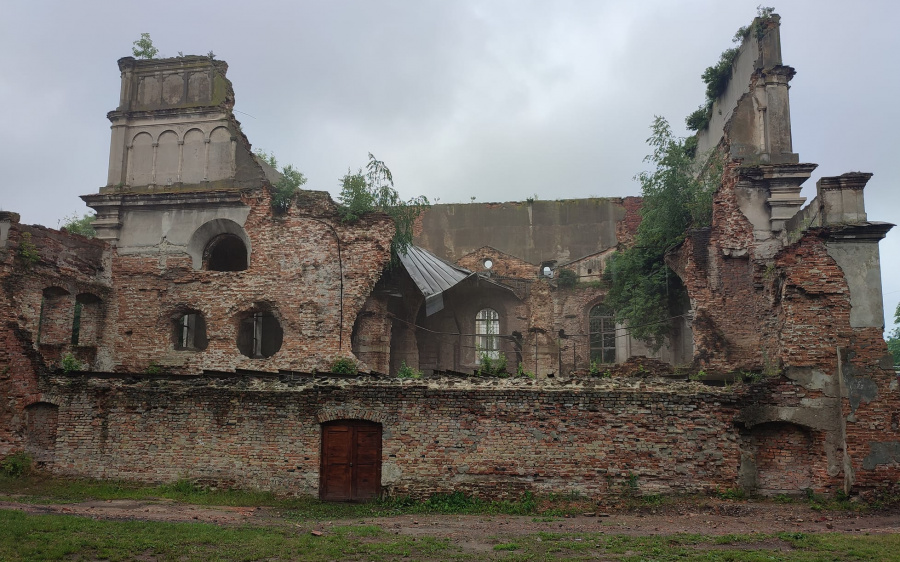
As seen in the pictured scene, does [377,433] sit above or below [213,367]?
below

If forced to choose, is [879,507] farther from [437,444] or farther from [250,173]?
[250,173]

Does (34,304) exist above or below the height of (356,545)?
above

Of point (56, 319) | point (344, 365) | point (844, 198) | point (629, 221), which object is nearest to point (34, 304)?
point (56, 319)

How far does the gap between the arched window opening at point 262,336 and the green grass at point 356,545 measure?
36.3ft

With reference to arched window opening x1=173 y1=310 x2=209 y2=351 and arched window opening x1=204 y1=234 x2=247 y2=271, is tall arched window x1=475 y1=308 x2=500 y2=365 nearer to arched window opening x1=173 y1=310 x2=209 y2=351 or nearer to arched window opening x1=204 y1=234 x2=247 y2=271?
arched window opening x1=204 y1=234 x2=247 y2=271

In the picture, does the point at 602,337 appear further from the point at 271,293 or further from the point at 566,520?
the point at 566,520

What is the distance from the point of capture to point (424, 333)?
2458 cm

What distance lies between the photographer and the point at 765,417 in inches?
546

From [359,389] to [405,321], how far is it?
23.6ft

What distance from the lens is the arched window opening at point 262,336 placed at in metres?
22.3

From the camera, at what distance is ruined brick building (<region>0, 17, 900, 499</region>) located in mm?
13742

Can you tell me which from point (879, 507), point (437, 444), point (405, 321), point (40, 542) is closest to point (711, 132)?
point (405, 321)

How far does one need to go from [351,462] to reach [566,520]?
4.29 meters

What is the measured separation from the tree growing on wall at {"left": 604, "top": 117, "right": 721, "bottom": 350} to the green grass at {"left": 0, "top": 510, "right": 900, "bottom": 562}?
10.7 meters
